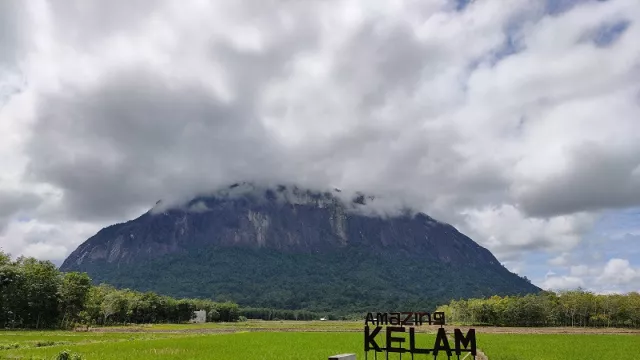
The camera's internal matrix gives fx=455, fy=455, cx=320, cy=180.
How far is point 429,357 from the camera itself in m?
30.7

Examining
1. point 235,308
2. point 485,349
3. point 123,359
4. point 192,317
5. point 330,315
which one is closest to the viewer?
point 123,359

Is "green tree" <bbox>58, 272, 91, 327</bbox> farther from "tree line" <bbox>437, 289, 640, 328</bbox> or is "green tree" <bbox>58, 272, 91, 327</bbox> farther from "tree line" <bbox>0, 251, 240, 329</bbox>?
"tree line" <bbox>437, 289, 640, 328</bbox>

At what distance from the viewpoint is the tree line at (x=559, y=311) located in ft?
317

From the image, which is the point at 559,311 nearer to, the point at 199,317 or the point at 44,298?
the point at 199,317

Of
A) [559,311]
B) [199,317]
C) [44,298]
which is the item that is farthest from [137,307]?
[559,311]

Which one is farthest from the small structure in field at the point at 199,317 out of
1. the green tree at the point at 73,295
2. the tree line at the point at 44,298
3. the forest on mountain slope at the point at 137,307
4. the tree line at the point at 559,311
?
the tree line at the point at 559,311

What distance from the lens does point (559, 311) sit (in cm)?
10388

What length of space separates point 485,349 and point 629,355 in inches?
409

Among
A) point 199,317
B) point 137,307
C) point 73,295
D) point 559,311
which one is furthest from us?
point 199,317

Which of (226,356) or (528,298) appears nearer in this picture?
(226,356)

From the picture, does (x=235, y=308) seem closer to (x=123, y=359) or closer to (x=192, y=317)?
(x=192, y=317)

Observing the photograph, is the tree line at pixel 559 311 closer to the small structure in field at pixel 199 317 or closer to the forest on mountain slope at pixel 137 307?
the forest on mountain slope at pixel 137 307

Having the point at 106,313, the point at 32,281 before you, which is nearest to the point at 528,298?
the point at 106,313

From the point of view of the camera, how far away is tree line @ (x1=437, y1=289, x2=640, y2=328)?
96625 millimetres
